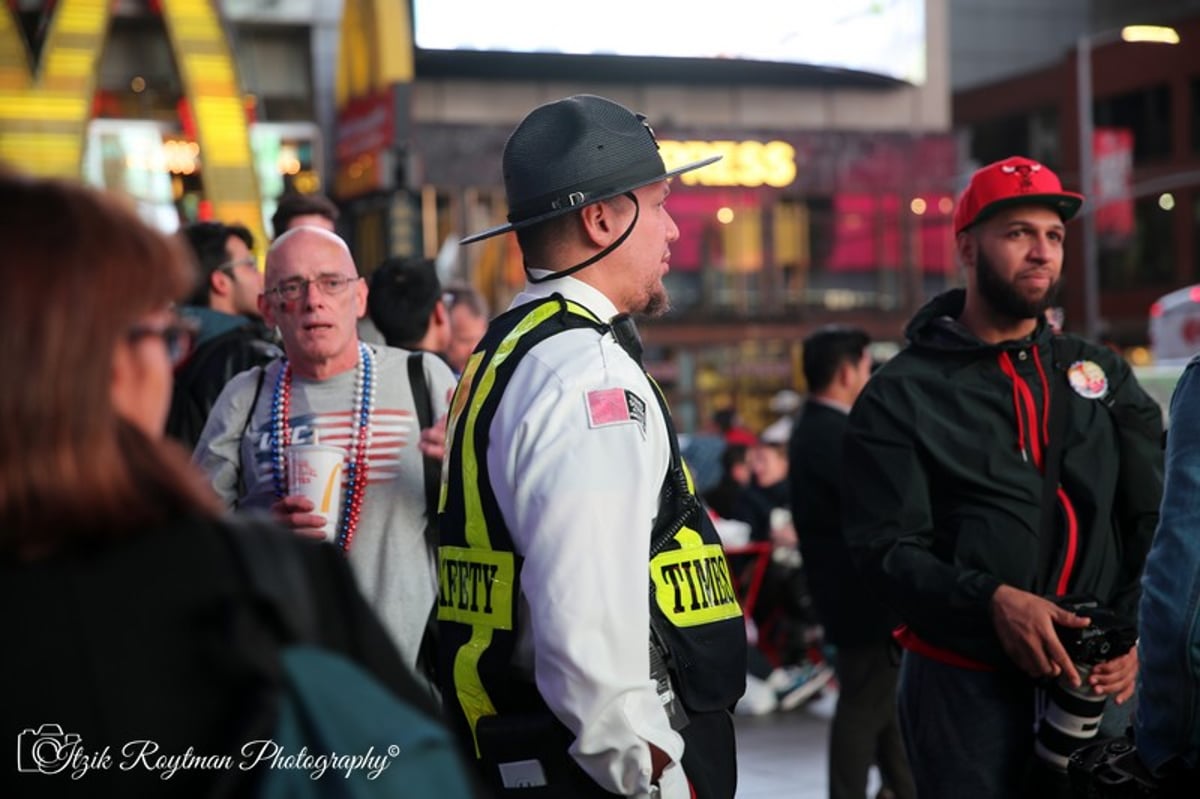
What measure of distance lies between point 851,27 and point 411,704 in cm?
3323

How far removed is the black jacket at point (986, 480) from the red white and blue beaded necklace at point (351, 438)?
136 centimetres

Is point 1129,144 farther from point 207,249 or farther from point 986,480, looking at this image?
point 986,480

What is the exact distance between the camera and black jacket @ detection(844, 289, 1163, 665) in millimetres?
4234

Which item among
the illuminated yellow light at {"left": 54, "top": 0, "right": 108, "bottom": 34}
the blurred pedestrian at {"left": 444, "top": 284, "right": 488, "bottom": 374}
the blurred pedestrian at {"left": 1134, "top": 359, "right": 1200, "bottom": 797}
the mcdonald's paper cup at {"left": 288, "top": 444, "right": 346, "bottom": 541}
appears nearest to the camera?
the blurred pedestrian at {"left": 1134, "top": 359, "right": 1200, "bottom": 797}

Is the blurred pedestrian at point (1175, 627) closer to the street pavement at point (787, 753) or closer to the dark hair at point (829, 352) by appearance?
the dark hair at point (829, 352)

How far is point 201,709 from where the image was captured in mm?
1690

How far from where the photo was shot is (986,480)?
4.30m

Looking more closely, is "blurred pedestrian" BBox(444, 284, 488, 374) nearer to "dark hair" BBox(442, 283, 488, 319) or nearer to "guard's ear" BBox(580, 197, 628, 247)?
"dark hair" BBox(442, 283, 488, 319)

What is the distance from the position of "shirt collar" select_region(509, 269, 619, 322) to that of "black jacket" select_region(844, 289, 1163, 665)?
1334 millimetres

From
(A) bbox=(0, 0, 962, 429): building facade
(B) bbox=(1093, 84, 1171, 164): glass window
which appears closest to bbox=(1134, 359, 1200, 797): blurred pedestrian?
(A) bbox=(0, 0, 962, 429): building facade

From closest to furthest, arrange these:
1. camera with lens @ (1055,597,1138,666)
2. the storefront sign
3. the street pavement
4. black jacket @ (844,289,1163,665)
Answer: camera with lens @ (1055,597,1138,666)
black jacket @ (844,289,1163,665)
the street pavement
the storefront sign

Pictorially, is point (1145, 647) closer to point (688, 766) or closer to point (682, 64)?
point (688, 766)

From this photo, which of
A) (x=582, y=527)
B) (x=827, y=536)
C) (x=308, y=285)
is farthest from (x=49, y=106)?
(x=582, y=527)

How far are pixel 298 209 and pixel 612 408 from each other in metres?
3.35
